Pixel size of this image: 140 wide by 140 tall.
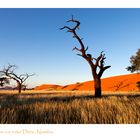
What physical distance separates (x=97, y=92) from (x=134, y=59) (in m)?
17.6

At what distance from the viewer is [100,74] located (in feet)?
55.4

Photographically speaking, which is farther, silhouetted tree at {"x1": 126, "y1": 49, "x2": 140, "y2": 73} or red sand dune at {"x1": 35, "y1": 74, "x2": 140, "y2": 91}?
red sand dune at {"x1": 35, "y1": 74, "x2": 140, "y2": 91}

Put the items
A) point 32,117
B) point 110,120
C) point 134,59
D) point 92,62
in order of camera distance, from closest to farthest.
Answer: point 110,120
point 32,117
point 92,62
point 134,59

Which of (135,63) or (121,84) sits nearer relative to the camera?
(135,63)

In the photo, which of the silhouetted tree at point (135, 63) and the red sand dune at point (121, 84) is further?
the red sand dune at point (121, 84)

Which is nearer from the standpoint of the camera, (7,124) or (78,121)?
(7,124)
